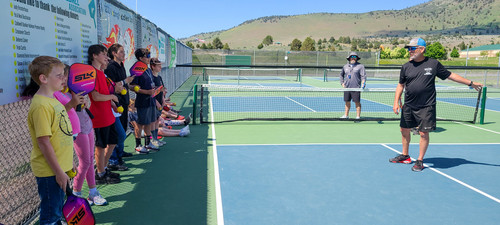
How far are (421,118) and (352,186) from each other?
5.81ft

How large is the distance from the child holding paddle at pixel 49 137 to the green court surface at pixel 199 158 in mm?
920

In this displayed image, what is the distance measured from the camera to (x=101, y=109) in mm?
4879

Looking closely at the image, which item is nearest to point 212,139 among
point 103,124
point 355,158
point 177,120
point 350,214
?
point 177,120

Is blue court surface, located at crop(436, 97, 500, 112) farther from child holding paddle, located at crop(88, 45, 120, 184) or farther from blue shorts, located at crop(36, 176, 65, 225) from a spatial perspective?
blue shorts, located at crop(36, 176, 65, 225)

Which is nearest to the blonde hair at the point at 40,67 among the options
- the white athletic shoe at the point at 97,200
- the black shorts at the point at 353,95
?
the white athletic shoe at the point at 97,200

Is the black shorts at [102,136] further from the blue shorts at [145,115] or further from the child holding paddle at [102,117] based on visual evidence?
the blue shorts at [145,115]

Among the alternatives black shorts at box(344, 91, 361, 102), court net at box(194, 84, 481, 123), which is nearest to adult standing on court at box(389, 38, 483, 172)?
court net at box(194, 84, 481, 123)

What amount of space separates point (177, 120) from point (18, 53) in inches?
251

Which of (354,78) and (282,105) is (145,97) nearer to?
(354,78)

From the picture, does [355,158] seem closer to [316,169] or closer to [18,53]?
[316,169]

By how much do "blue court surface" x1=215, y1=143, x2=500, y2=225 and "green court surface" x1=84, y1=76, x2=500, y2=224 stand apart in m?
0.29

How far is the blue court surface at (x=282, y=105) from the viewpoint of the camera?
13.5 meters

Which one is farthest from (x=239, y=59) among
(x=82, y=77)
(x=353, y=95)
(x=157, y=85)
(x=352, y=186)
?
(x=82, y=77)

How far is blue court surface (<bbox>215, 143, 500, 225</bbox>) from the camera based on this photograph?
14.8 ft
